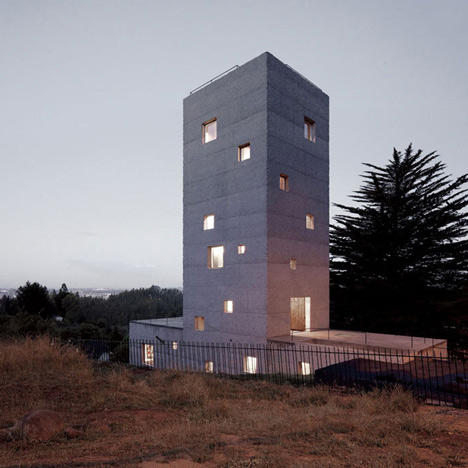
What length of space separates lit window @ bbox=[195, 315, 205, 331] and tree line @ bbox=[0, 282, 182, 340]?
10.7m

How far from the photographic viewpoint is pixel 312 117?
2362 cm

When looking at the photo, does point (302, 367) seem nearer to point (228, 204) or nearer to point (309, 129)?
point (228, 204)

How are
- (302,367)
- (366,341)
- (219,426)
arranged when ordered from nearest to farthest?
(219,426) → (366,341) → (302,367)

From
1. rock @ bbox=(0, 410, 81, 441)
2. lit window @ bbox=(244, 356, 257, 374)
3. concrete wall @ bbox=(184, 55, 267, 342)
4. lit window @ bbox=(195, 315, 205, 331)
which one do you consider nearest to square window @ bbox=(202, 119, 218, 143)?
concrete wall @ bbox=(184, 55, 267, 342)

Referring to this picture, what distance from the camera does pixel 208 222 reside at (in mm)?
23500

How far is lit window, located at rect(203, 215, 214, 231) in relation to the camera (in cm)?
2328

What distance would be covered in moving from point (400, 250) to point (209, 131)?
57.5 ft

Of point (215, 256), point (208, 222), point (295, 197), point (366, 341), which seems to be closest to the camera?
point (366, 341)

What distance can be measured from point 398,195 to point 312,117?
11.1 m

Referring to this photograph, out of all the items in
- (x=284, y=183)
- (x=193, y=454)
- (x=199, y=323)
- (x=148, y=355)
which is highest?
(x=284, y=183)

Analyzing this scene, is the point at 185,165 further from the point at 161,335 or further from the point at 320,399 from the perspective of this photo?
the point at 320,399

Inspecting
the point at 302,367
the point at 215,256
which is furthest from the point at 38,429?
the point at 215,256

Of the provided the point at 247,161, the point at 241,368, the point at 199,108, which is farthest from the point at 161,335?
the point at 199,108

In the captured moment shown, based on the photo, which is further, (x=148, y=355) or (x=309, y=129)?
(x=148, y=355)
